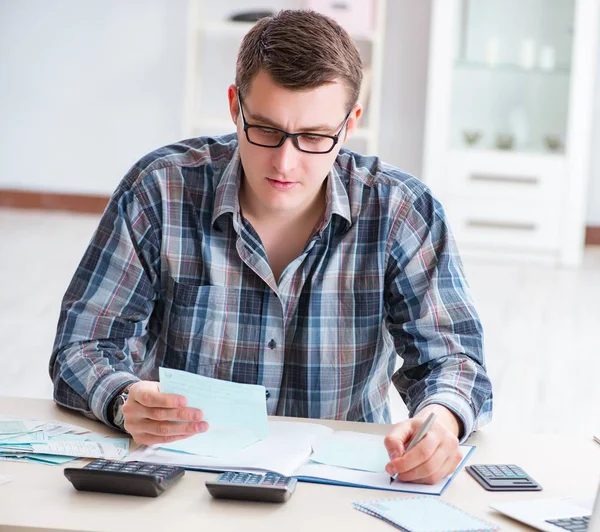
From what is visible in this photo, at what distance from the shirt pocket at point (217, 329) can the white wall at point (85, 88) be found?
4.30m

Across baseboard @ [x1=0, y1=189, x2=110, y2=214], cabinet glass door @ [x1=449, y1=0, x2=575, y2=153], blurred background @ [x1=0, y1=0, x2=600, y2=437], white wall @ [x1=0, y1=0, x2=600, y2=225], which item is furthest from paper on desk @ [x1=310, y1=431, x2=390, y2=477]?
baseboard @ [x1=0, y1=189, x2=110, y2=214]

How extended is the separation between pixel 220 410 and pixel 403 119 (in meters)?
4.65

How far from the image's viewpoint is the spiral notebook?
3.27ft

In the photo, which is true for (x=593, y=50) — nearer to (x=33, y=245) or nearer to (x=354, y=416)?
Answer: (x=33, y=245)

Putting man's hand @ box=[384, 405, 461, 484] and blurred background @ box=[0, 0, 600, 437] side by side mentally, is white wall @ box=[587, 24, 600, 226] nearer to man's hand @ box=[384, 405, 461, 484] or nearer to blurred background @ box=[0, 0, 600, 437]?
blurred background @ box=[0, 0, 600, 437]

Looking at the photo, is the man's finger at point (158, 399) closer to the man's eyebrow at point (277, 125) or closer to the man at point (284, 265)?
the man at point (284, 265)

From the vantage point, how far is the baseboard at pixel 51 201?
5797 mm

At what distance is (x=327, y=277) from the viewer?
1.50 meters

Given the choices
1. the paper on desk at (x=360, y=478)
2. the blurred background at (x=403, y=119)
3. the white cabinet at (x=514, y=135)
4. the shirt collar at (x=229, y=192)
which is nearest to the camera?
the paper on desk at (x=360, y=478)

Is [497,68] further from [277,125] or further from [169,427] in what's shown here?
[169,427]

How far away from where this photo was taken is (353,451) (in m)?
1.22

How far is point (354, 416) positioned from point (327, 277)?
236mm

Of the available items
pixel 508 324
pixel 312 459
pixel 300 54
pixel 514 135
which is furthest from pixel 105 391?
pixel 514 135

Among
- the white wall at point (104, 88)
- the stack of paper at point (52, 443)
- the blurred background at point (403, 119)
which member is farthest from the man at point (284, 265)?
the white wall at point (104, 88)
